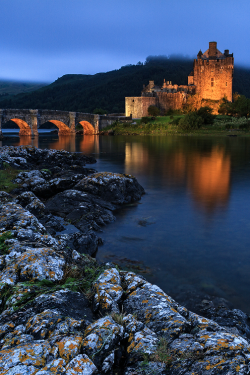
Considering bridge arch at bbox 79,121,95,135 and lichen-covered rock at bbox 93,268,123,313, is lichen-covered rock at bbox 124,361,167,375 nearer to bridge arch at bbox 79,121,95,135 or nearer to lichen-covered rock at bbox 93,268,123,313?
lichen-covered rock at bbox 93,268,123,313

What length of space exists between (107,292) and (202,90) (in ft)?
223

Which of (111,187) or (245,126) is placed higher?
(245,126)

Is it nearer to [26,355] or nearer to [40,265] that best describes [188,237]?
[40,265]

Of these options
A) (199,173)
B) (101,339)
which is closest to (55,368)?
(101,339)

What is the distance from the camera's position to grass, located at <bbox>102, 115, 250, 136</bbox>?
163ft

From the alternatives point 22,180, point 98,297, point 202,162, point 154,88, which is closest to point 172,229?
point 98,297

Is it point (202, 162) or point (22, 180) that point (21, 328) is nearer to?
point (22, 180)

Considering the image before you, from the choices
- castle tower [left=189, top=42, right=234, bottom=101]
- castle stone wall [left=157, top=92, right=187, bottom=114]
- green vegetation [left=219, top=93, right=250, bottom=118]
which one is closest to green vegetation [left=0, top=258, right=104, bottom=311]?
green vegetation [left=219, top=93, right=250, bottom=118]

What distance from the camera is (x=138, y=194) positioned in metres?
11.5

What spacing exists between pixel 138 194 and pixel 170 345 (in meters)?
8.75

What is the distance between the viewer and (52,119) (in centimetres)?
5203

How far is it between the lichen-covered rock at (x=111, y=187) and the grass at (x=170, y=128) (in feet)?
130

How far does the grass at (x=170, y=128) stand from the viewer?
4956cm

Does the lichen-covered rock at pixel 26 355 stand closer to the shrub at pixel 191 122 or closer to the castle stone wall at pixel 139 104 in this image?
the shrub at pixel 191 122
